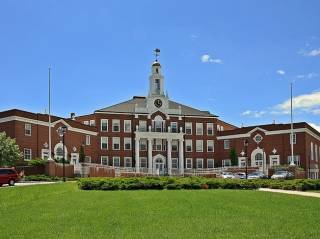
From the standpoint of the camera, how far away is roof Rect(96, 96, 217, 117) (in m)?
77.0

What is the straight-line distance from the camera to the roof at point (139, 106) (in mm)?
77000

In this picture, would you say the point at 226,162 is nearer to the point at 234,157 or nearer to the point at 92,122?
the point at 234,157

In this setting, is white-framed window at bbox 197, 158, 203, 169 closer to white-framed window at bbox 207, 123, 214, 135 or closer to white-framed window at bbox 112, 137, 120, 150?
white-framed window at bbox 207, 123, 214, 135

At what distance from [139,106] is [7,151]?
107 ft

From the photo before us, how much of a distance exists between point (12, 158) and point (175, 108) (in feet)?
117

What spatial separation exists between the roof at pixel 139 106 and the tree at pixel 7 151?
27.4m

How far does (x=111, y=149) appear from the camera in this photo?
7531 cm

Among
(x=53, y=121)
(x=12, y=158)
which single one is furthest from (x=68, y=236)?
(x=53, y=121)

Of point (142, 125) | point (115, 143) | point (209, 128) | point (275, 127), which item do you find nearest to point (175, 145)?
point (142, 125)

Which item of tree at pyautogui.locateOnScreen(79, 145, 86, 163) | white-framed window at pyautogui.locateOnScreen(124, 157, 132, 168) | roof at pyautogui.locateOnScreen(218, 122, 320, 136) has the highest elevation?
roof at pyautogui.locateOnScreen(218, 122, 320, 136)

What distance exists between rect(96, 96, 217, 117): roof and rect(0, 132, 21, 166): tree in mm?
27351

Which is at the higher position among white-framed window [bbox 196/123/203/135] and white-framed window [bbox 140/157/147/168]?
white-framed window [bbox 196/123/203/135]

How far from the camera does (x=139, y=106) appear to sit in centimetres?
7838

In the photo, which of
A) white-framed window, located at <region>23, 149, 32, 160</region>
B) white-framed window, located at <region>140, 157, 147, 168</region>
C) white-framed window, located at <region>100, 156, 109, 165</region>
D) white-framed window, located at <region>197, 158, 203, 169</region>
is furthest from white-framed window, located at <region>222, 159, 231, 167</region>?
white-framed window, located at <region>23, 149, 32, 160</region>
